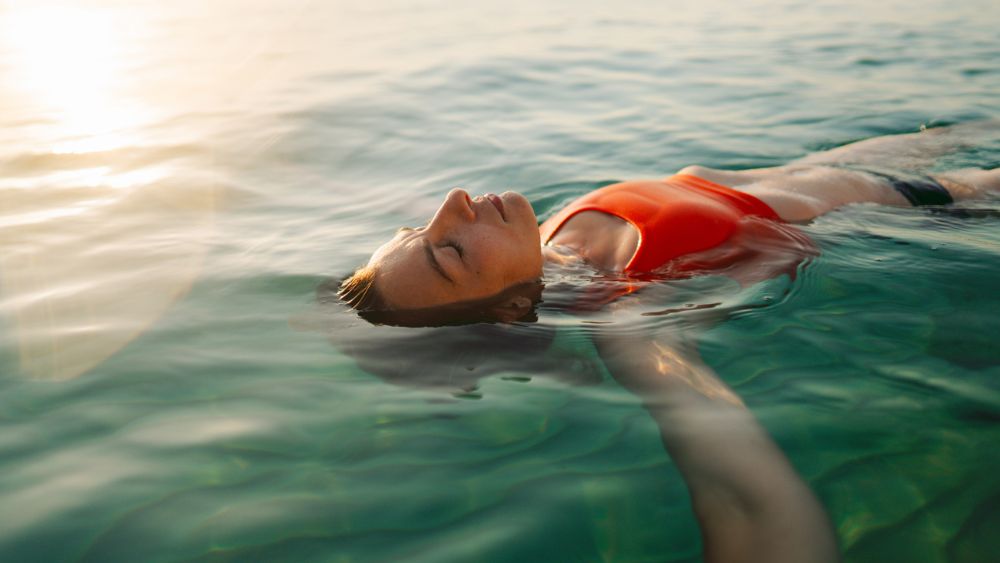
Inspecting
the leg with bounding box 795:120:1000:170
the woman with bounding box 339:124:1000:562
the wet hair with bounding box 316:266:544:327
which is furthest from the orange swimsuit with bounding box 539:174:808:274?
the leg with bounding box 795:120:1000:170

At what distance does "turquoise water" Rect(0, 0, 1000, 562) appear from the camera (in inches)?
89.0

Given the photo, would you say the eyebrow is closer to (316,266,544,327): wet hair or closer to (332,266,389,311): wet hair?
(316,266,544,327): wet hair

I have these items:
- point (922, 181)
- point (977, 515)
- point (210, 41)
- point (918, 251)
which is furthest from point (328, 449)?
point (210, 41)

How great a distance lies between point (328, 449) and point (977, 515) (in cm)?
191

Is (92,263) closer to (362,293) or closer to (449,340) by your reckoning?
(362,293)

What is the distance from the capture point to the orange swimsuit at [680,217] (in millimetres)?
3877

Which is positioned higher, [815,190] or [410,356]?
[815,190]

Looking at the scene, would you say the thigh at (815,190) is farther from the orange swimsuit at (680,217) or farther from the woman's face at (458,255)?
the woman's face at (458,255)

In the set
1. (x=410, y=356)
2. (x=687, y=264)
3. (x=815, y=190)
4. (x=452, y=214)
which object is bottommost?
(x=410, y=356)

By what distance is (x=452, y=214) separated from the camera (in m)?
3.61

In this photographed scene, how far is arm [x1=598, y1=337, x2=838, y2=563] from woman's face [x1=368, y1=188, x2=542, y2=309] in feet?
2.62

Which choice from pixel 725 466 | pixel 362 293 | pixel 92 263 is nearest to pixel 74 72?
pixel 92 263

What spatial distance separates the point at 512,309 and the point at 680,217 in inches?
39.3

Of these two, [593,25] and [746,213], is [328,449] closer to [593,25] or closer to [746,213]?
[746,213]
